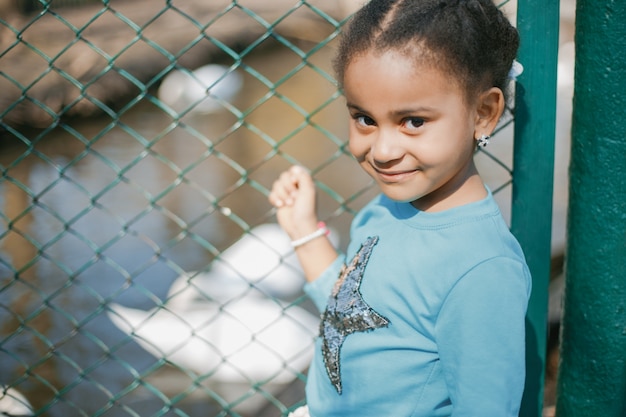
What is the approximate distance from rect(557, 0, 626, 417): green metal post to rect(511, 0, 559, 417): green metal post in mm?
95

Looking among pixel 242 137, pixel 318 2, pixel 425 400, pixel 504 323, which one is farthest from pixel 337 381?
pixel 318 2

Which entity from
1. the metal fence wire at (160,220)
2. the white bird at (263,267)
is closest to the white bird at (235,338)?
the metal fence wire at (160,220)

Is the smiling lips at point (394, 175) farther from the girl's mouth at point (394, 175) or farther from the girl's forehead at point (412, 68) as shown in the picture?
the girl's forehead at point (412, 68)

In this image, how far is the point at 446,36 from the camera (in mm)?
1239

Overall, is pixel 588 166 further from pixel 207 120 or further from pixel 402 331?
pixel 207 120

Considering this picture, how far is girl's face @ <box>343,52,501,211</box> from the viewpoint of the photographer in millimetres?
1246

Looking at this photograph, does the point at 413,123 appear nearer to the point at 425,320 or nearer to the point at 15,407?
the point at 425,320

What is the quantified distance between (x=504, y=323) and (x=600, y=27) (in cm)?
57

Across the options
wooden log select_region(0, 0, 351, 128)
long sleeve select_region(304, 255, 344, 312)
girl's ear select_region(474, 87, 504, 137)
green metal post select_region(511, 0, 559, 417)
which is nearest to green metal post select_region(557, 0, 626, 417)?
green metal post select_region(511, 0, 559, 417)

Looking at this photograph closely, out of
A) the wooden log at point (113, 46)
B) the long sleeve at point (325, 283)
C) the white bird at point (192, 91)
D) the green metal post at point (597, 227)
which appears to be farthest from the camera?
the white bird at point (192, 91)

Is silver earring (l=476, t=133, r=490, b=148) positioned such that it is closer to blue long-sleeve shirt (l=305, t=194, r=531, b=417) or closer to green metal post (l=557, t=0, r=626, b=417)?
blue long-sleeve shirt (l=305, t=194, r=531, b=417)

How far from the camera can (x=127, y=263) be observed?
3.70m

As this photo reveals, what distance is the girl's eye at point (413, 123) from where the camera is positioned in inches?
50.2

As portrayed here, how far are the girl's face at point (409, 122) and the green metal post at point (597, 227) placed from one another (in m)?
0.25
